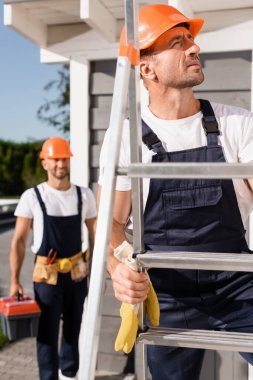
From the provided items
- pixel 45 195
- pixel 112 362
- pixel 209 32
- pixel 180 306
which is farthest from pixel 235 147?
pixel 112 362

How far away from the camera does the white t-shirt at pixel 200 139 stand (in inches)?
82.4

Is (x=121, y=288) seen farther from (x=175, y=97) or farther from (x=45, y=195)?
(x=45, y=195)

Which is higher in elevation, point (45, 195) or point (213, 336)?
point (45, 195)

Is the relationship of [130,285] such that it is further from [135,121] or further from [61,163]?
[61,163]

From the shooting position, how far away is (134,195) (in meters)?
1.79

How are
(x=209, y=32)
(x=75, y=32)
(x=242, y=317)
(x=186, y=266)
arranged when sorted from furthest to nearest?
(x=75, y=32)
(x=209, y=32)
(x=242, y=317)
(x=186, y=266)

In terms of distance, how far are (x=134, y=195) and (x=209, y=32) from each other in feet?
7.74

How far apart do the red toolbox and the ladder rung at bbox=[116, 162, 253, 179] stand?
2.68 m

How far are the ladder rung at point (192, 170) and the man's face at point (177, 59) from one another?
648 millimetres

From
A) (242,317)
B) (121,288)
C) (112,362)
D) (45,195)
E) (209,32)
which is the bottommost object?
(112,362)

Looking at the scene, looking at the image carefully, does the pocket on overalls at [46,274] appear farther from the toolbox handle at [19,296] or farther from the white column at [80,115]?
the white column at [80,115]

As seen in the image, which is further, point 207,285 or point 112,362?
point 112,362

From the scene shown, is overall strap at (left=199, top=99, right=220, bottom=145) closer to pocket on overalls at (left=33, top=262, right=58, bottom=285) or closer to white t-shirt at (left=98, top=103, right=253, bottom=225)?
white t-shirt at (left=98, top=103, right=253, bottom=225)

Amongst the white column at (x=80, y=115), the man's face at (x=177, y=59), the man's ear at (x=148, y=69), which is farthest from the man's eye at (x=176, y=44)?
the white column at (x=80, y=115)
